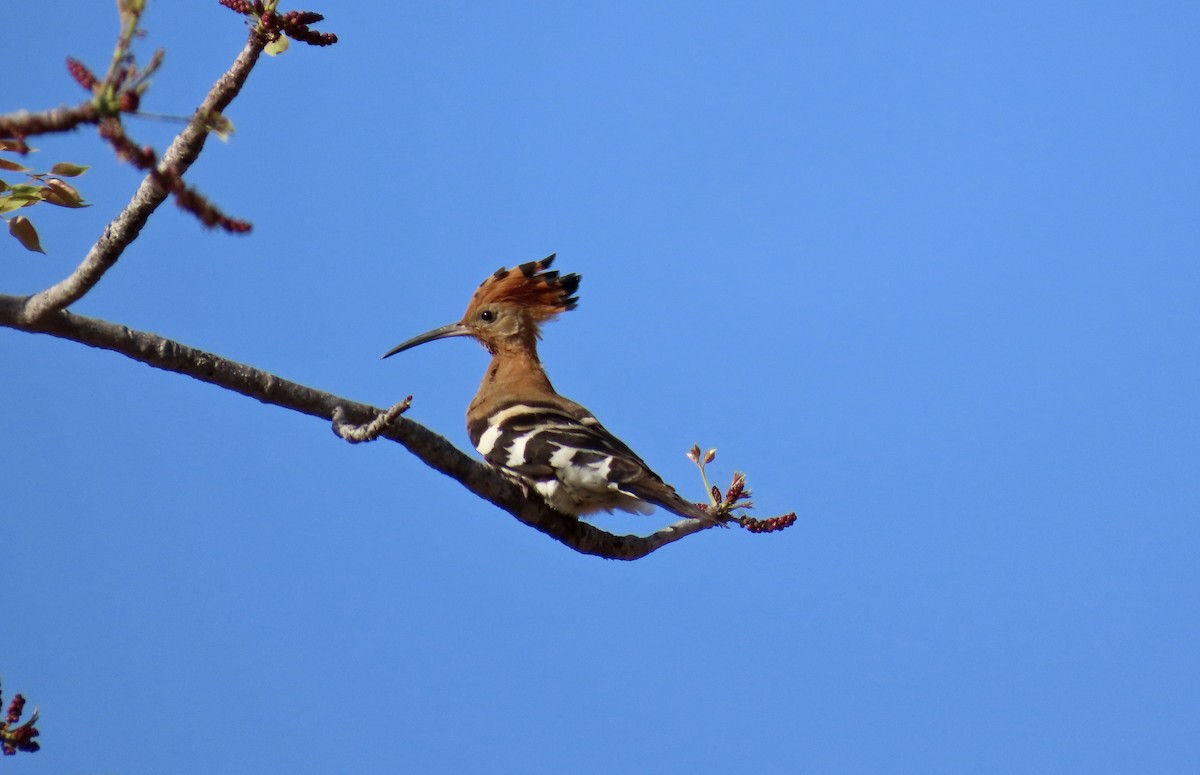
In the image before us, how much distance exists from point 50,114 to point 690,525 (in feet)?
5.99

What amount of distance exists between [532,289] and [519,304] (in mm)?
55

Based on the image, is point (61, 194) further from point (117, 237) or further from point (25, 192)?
point (117, 237)

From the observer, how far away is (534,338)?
329 centimetres

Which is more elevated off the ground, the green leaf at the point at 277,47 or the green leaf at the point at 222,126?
the green leaf at the point at 277,47

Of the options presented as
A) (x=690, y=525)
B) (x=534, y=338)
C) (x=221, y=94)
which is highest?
(x=534, y=338)

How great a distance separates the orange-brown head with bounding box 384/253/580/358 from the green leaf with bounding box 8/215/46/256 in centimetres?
177

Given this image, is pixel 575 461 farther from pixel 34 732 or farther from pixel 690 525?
pixel 34 732

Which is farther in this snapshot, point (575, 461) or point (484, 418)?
point (484, 418)

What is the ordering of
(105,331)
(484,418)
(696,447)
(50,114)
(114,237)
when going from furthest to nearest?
1. (484,418)
2. (696,447)
3. (105,331)
4. (114,237)
5. (50,114)

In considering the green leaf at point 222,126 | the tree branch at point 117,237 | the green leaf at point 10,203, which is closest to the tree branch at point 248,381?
the tree branch at point 117,237

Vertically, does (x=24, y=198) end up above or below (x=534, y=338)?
below

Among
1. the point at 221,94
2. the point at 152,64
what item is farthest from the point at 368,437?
the point at 152,64

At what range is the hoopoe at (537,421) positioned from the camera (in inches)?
93.0

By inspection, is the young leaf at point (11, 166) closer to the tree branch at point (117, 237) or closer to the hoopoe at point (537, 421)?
the tree branch at point (117, 237)
